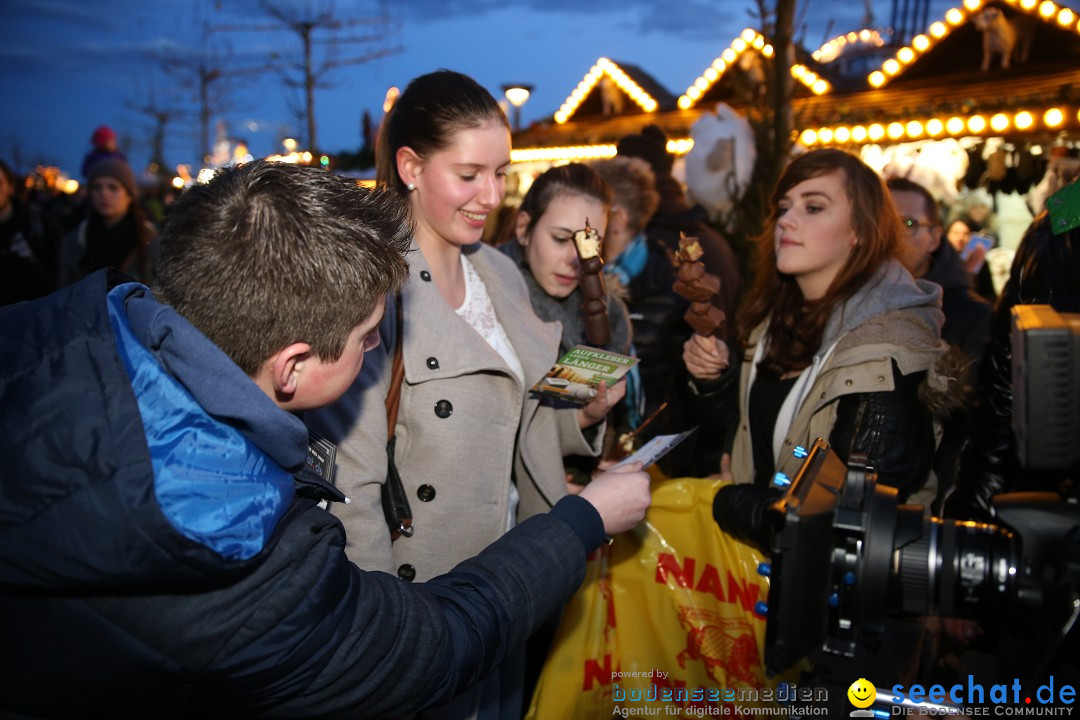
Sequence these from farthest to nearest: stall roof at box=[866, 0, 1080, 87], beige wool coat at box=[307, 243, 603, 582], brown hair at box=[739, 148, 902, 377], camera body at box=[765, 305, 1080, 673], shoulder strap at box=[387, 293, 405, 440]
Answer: stall roof at box=[866, 0, 1080, 87] → brown hair at box=[739, 148, 902, 377] → shoulder strap at box=[387, 293, 405, 440] → beige wool coat at box=[307, 243, 603, 582] → camera body at box=[765, 305, 1080, 673]

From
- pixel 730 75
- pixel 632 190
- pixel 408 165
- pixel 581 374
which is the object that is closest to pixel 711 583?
pixel 581 374

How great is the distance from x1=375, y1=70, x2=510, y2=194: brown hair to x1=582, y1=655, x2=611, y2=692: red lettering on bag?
5.23 ft

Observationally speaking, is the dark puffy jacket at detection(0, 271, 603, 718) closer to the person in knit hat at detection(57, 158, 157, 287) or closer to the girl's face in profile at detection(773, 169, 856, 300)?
the girl's face in profile at detection(773, 169, 856, 300)

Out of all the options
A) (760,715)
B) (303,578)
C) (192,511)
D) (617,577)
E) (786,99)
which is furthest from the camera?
(786,99)

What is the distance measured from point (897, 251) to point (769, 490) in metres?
0.98

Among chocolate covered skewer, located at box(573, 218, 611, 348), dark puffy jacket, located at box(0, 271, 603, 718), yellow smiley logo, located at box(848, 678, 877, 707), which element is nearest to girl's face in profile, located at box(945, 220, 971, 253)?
chocolate covered skewer, located at box(573, 218, 611, 348)

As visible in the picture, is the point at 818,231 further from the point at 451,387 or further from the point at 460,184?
the point at 451,387

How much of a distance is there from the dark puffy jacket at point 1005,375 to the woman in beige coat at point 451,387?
1095mm

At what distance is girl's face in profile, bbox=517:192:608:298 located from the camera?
313 centimetres

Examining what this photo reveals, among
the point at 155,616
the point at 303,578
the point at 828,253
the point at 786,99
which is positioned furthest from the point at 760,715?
the point at 786,99

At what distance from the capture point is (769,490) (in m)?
2.42

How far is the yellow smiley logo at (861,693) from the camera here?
4.54ft

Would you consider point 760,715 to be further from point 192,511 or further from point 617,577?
point 192,511

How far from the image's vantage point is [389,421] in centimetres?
201
